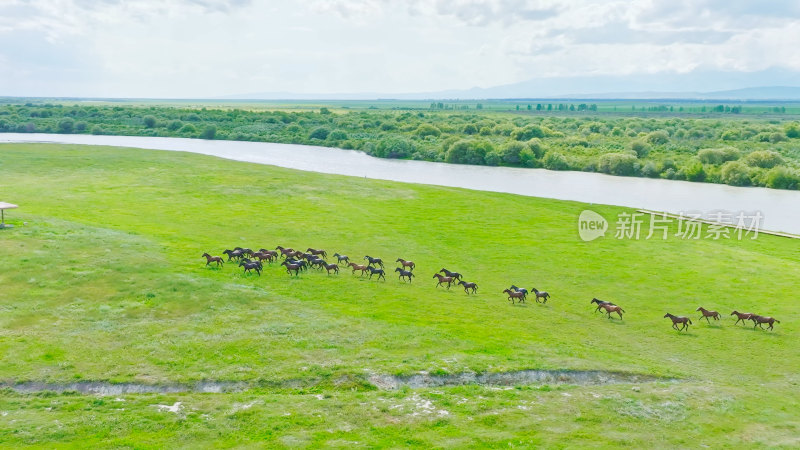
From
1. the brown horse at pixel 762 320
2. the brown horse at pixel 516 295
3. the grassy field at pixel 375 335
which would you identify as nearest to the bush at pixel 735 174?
the grassy field at pixel 375 335

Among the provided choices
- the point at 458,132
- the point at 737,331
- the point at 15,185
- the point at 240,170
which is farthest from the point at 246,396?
the point at 458,132

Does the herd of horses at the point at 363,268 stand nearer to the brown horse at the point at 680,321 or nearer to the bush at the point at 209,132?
A: the brown horse at the point at 680,321

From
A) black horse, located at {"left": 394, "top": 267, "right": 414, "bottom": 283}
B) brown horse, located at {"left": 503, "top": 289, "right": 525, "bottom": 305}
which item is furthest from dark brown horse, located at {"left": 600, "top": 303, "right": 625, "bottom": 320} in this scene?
black horse, located at {"left": 394, "top": 267, "right": 414, "bottom": 283}

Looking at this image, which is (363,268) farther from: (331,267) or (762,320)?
(762,320)

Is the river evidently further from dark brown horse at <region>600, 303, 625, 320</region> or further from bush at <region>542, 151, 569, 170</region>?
dark brown horse at <region>600, 303, 625, 320</region>

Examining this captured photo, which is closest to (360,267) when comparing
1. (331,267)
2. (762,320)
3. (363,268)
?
(363,268)

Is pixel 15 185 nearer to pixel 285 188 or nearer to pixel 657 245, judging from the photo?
pixel 285 188

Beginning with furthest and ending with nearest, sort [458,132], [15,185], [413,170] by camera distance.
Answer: [458,132], [413,170], [15,185]
